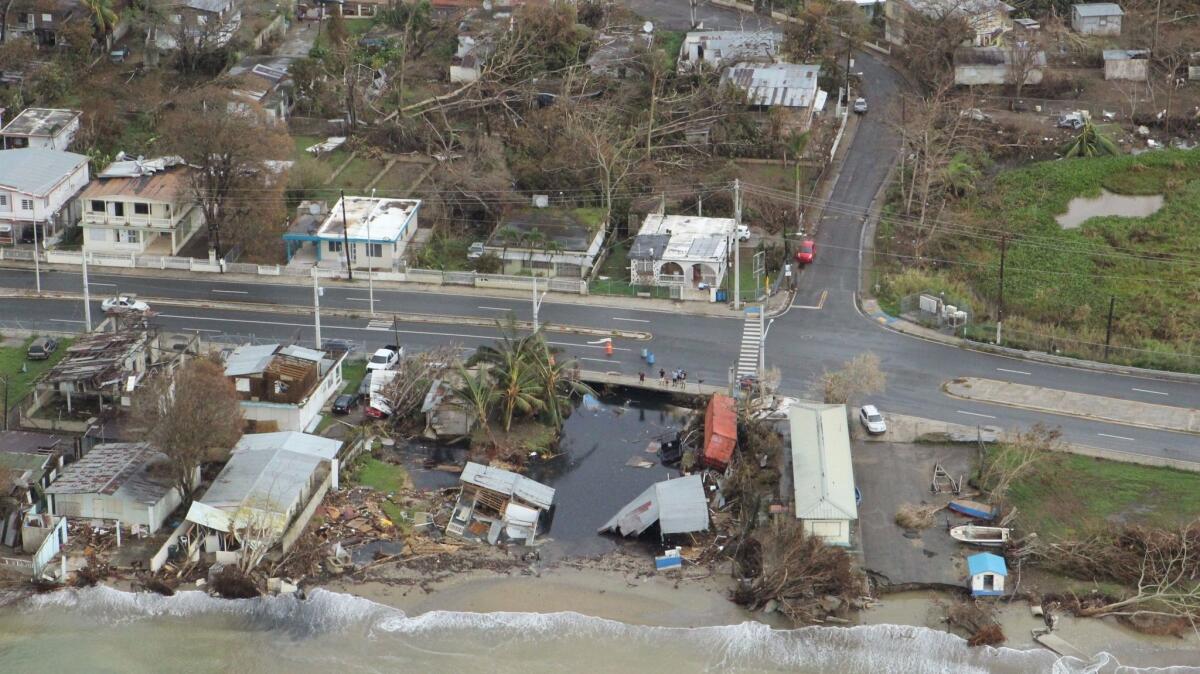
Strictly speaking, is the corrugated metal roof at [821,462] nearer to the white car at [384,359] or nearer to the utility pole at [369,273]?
the white car at [384,359]

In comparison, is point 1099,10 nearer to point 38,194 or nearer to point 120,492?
point 38,194

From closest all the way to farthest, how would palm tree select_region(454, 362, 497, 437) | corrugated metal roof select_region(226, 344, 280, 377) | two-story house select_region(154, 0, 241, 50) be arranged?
Result: palm tree select_region(454, 362, 497, 437) < corrugated metal roof select_region(226, 344, 280, 377) < two-story house select_region(154, 0, 241, 50)

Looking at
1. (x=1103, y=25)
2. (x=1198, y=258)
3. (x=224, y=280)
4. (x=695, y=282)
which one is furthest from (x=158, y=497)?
(x=1103, y=25)

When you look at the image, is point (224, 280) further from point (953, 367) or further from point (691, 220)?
point (953, 367)

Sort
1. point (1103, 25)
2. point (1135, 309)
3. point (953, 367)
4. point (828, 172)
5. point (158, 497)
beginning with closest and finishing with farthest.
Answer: point (158, 497) < point (953, 367) < point (1135, 309) < point (828, 172) < point (1103, 25)

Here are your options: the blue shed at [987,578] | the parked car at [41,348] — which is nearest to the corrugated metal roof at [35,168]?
the parked car at [41,348]

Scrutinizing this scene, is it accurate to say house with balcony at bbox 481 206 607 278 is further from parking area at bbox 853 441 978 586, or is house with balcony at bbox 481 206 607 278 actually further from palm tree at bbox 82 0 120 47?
palm tree at bbox 82 0 120 47

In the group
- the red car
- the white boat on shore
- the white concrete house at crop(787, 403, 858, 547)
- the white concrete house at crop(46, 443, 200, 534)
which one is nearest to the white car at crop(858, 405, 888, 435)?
the white concrete house at crop(787, 403, 858, 547)
